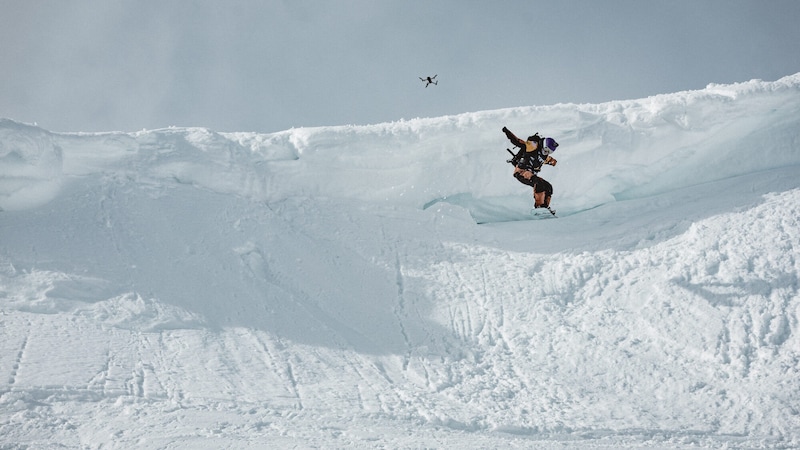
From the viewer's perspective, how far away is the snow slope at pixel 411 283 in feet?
52.3

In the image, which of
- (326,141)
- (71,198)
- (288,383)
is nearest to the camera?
(288,383)

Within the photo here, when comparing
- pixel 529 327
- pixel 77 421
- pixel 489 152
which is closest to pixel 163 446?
pixel 77 421

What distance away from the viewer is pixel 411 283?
21266 millimetres

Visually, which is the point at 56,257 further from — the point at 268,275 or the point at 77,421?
the point at 77,421

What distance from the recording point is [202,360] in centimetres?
1742

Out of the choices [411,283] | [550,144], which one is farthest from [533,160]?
[411,283]

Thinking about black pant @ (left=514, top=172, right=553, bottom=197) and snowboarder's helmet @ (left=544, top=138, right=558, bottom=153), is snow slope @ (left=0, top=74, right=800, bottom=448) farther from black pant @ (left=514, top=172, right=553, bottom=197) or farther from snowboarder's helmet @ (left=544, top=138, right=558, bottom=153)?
snowboarder's helmet @ (left=544, top=138, right=558, bottom=153)

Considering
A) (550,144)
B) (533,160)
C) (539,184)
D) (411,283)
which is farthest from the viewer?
(411,283)

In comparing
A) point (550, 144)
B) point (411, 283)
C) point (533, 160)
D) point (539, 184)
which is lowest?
point (411, 283)

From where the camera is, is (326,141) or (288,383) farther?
(326,141)

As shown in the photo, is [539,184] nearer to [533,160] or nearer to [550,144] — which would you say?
[533,160]

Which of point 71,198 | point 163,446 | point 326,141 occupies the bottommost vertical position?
point 163,446

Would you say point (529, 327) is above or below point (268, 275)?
below

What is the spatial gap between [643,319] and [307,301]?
8.23 meters
